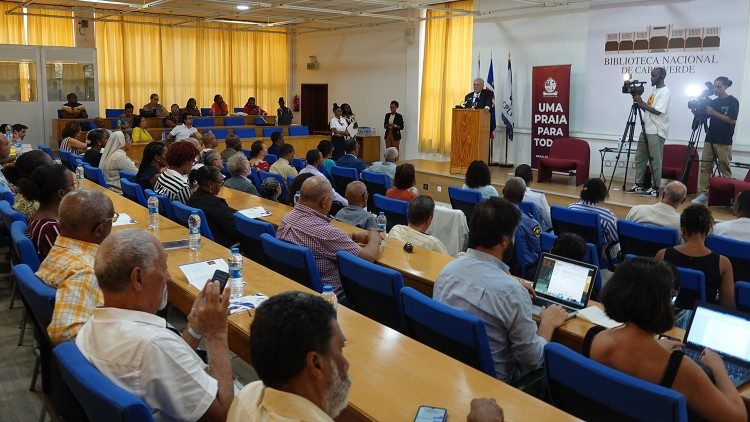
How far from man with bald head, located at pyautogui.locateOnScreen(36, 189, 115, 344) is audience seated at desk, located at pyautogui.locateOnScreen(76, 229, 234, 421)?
41cm

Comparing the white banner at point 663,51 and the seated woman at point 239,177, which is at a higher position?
the white banner at point 663,51

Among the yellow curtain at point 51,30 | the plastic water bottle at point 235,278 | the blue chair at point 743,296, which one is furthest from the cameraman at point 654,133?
the yellow curtain at point 51,30

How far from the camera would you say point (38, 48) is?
14102 millimetres

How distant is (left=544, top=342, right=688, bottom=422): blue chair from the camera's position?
6.30ft

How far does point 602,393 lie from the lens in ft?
6.91

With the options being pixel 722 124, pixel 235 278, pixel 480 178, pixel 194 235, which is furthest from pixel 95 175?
pixel 722 124

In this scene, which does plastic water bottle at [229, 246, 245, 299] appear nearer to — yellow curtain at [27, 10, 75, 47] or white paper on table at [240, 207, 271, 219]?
white paper on table at [240, 207, 271, 219]

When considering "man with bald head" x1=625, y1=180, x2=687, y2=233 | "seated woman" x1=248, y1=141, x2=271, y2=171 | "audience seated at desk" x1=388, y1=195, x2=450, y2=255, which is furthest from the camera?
"seated woman" x1=248, y1=141, x2=271, y2=171

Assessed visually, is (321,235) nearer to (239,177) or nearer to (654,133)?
(239,177)

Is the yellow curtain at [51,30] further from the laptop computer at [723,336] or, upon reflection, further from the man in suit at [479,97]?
the laptop computer at [723,336]

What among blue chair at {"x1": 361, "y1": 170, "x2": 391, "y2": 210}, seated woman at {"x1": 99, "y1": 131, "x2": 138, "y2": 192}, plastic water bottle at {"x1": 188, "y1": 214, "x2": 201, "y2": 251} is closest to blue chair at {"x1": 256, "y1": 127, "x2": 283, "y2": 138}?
seated woman at {"x1": 99, "y1": 131, "x2": 138, "y2": 192}

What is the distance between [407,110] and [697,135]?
7.09m

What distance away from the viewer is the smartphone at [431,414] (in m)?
1.89

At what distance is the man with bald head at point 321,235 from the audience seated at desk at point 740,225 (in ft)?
9.11
